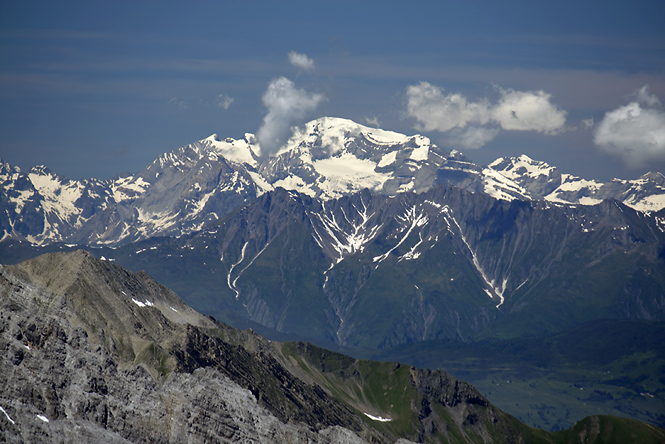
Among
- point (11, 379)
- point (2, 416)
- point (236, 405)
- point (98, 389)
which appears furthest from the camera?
point (236, 405)

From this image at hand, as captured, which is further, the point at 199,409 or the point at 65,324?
the point at 65,324

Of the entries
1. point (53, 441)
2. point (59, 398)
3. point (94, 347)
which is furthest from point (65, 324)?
point (53, 441)

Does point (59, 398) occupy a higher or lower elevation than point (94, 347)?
lower

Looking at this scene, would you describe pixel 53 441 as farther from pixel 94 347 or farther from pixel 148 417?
pixel 94 347

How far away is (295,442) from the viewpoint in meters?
198

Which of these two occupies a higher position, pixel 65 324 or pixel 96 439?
pixel 65 324

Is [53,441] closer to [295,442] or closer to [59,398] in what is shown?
[59,398]

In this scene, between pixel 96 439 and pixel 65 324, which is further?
pixel 65 324

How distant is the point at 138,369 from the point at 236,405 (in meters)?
26.3

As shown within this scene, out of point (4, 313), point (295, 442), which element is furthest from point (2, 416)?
point (295, 442)

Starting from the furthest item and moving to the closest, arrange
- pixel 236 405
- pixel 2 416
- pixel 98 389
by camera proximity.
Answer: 1. pixel 236 405
2. pixel 98 389
3. pixel 2 416

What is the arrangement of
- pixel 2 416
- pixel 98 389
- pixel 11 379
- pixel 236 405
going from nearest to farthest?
pixel 2 416
pixel 11 379
pixel 98 389
pixel 236 405

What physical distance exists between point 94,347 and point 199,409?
3085cm

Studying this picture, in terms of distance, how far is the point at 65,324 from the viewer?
638ft
